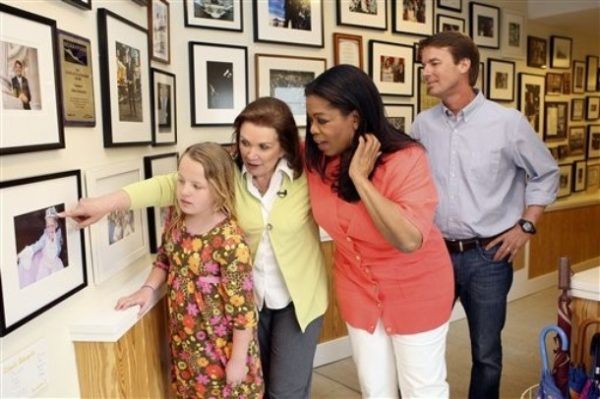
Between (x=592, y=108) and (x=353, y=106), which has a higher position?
(x=592, y=108)

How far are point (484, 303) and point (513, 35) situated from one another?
2.83m

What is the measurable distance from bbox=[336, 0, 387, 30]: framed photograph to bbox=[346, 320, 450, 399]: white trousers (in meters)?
2.02

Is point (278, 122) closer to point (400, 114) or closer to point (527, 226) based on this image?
point (527, 226)

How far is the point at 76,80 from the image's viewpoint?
1352mm

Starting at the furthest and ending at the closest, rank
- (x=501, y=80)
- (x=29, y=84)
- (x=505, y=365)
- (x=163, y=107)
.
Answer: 1. (x=501, y=80)
2. (x=505, y=365)
3. (x=163, y=107)
4. (x=29, y=84)

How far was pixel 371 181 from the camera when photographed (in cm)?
145

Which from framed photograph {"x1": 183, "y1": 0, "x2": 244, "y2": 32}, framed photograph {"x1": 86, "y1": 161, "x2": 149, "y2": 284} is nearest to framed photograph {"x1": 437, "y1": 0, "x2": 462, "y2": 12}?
framed photograph {"x1": 183, "y1": 0, "x2": 244, "y2": 32}

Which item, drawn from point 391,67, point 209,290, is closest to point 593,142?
point 391,67

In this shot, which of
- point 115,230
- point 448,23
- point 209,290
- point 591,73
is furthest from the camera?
point 591,73

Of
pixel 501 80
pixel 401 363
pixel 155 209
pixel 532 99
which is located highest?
pixel 501 80

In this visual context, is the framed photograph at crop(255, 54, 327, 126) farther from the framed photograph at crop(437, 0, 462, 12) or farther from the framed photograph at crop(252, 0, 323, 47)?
the framed photograph at crop(437, 0, 462, 12)

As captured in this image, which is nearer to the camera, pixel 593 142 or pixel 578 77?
→ pixel 578 77

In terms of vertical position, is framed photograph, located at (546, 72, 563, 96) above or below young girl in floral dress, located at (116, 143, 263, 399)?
above

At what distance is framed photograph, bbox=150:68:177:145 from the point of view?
197 centimetres
